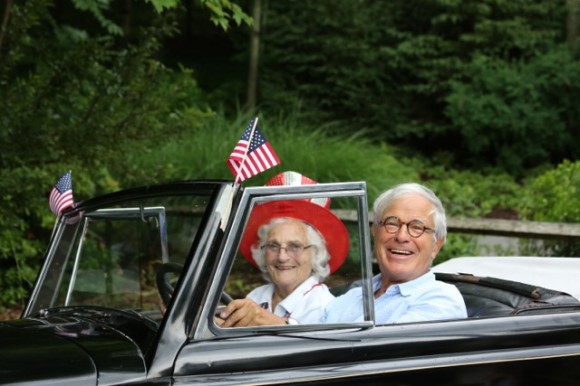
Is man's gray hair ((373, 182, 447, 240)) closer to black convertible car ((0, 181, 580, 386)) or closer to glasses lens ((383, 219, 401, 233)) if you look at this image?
glasses lens ((383, 219, 401, 233))

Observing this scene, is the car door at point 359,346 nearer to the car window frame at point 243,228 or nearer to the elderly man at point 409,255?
the car window frame at point 243,228

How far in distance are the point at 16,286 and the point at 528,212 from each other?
14.2ft

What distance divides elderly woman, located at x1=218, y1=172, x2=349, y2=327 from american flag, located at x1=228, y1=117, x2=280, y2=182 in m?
0.14

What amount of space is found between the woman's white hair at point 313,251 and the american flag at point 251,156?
248 mm

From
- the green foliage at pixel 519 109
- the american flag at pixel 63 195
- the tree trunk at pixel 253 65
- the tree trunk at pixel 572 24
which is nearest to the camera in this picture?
the american flag at pixel 63 195

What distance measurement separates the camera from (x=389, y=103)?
Result: 60.9ft

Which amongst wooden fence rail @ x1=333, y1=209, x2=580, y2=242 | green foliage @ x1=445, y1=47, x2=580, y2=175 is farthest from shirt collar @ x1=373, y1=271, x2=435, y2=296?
green foliage @ x1=445, y1=47, x2=580, y2=175

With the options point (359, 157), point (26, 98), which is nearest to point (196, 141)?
point (359, 157)

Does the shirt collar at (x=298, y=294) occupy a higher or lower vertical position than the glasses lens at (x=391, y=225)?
lower

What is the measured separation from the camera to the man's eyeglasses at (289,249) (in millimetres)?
3342

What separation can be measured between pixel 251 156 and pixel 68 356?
83 cm

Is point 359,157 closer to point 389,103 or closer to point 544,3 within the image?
point 389,103

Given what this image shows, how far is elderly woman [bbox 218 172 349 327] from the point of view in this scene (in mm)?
3209

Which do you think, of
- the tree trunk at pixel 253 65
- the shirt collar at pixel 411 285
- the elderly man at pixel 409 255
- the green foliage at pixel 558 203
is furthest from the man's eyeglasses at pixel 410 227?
the tree trunk at pixel 253 65
